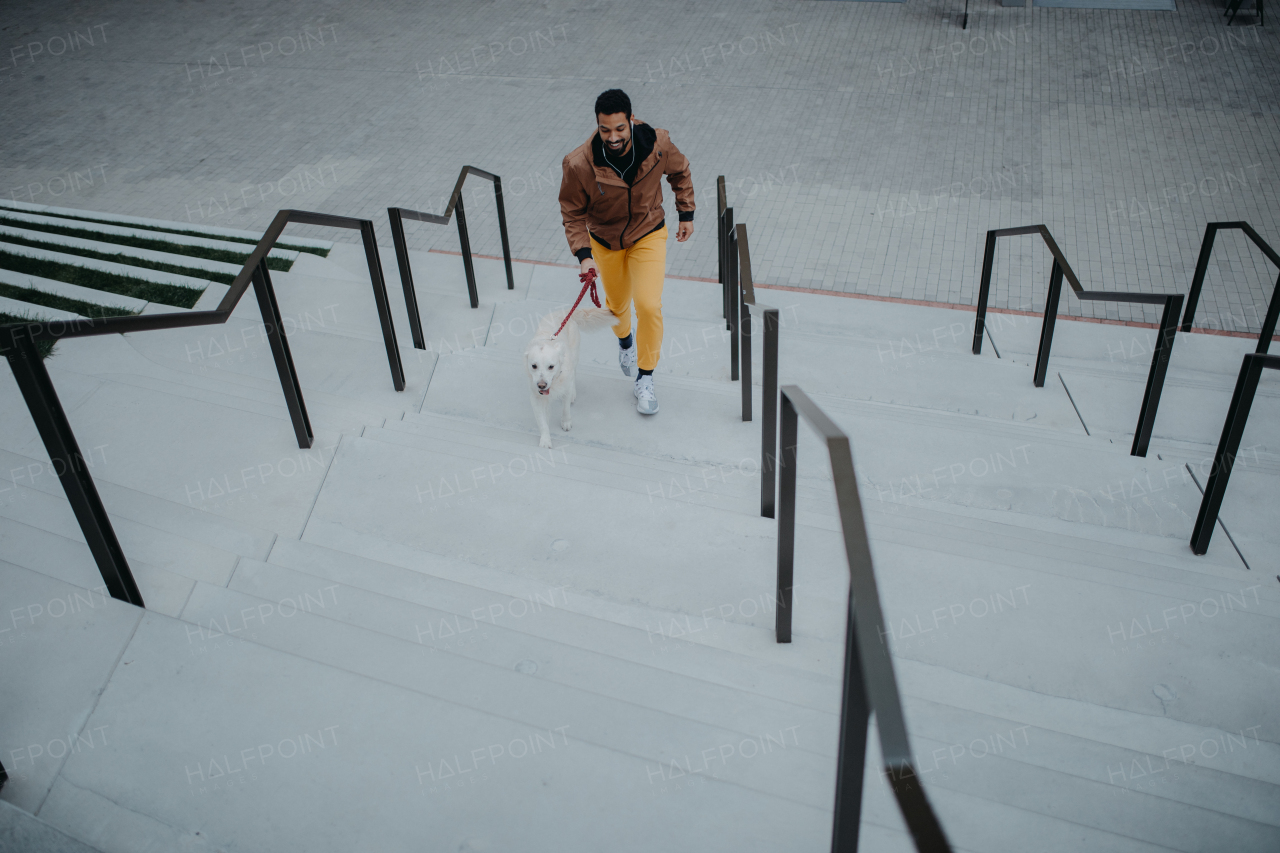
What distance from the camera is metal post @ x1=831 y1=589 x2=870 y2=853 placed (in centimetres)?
164

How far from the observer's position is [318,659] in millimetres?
2691

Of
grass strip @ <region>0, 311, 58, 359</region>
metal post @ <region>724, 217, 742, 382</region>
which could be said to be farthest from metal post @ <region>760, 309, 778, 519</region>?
grass strip @ <region>0, 311, 58, 359</region>

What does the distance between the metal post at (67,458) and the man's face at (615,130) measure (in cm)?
234

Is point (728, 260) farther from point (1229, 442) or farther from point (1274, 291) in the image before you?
point (1274, 291)

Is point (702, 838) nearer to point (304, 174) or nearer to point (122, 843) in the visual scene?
point (122, 843)

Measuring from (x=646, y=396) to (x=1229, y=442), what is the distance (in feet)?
8.38

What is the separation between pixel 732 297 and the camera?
17.3ft

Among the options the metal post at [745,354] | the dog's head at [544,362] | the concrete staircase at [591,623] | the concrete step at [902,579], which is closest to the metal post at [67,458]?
the concrete staircase at [591,623]

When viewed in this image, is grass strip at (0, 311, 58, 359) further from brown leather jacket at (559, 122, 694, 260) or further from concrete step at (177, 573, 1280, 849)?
brown leather jacket at (559, 122, 694, 260)

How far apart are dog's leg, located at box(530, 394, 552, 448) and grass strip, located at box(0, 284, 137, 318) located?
2.92 metres

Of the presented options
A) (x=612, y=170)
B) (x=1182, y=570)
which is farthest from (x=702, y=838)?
(x=612, y=170)

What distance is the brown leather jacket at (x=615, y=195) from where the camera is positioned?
13.6ft

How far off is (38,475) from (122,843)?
198cm

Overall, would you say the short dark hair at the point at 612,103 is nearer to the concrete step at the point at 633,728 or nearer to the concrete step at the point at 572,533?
the concrete step at the point at 572,533
